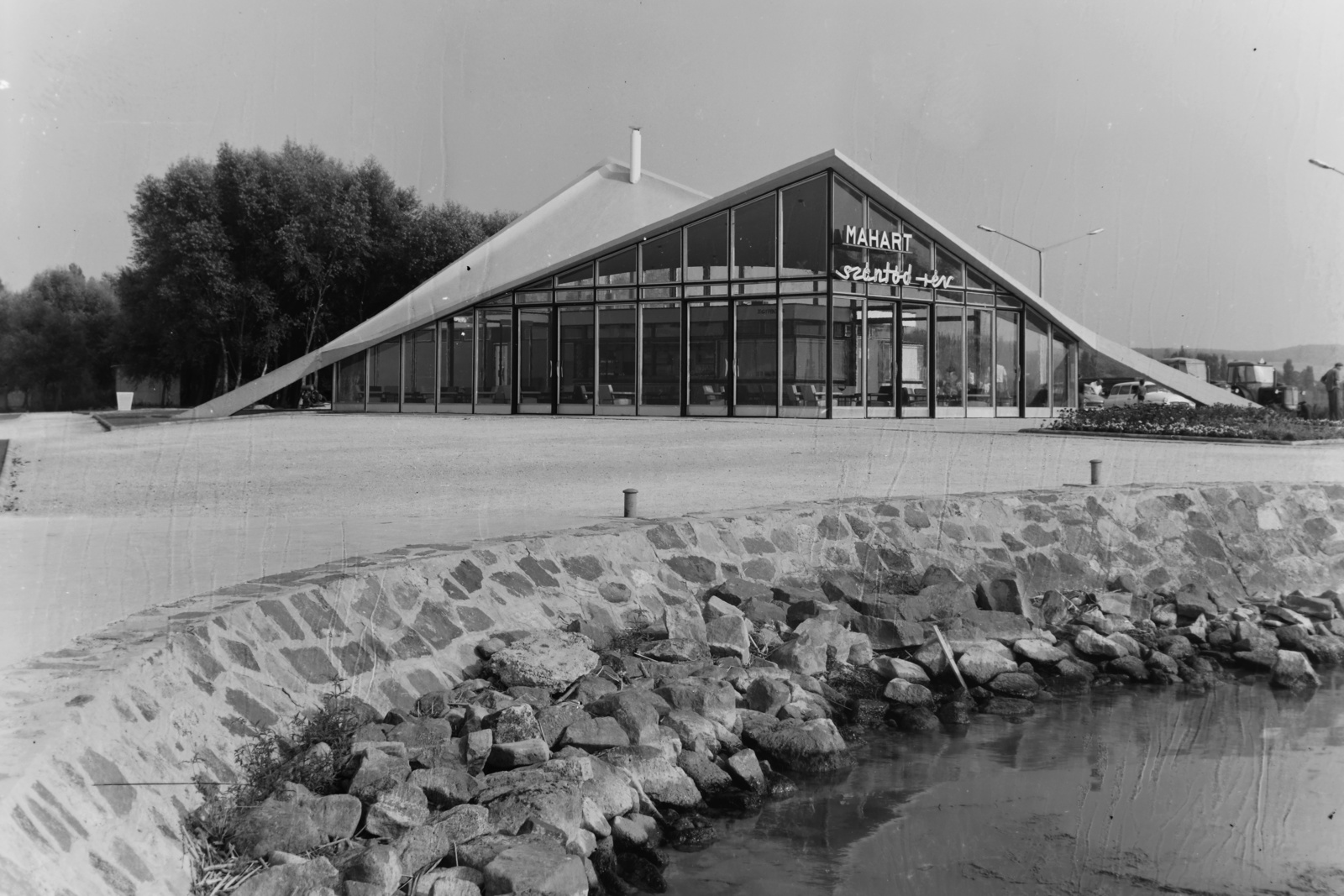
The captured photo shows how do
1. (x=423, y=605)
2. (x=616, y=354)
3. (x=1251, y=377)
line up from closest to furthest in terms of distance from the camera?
(x=423, y=605), (x=616, y=354), (x=1251, y=377)

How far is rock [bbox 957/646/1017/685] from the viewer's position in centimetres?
948

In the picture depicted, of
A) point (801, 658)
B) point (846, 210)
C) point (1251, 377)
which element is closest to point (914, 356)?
point (846, 210)

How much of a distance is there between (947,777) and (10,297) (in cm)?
3850

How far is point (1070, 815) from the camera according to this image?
6879 millimetres

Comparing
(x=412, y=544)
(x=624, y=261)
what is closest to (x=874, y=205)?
(x=624, y=261)

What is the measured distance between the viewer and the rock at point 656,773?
6398 millimetres

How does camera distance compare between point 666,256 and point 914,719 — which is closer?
point 914,719

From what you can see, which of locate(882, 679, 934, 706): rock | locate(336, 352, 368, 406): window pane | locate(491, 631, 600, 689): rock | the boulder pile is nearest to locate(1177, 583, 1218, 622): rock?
the boulder pile

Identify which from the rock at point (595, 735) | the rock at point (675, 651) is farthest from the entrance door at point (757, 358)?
the rock at point (595, 735)

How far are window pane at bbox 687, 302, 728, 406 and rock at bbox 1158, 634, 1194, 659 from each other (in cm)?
2011

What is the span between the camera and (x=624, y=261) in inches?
1231

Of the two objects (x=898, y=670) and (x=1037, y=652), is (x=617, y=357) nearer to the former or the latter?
(x=1037, y=652)

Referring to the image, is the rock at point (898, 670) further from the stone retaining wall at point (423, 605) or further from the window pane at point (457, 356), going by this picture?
the window pane at point (457, 356)

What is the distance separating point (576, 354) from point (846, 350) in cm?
760
